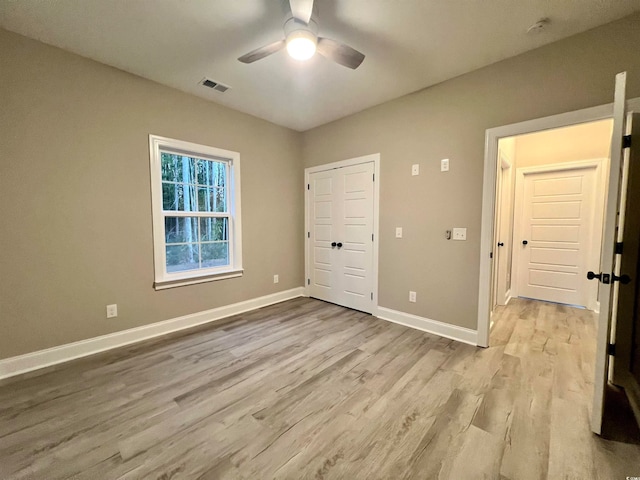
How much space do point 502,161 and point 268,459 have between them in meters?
4.02

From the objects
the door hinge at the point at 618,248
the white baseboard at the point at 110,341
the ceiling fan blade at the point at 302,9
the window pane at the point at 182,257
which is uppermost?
the ceiling fan blade at the point at 302,9

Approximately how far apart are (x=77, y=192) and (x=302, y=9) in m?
2.43

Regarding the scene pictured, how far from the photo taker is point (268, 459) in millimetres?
1353

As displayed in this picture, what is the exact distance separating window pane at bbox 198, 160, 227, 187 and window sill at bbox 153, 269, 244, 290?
116 cm

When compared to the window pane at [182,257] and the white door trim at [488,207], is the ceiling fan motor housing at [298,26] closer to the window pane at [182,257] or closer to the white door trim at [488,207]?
the white door trim at [488,207]

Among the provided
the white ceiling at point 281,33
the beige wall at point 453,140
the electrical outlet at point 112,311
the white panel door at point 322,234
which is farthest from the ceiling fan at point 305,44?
the electrical outlet at point 112,311

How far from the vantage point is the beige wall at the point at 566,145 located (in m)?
3.48

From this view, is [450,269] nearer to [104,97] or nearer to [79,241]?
[79,241]

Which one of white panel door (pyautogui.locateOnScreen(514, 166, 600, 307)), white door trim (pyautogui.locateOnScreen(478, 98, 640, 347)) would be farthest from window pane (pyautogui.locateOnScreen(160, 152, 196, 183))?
white panel door (pyautogui.locateOnScreen(514, 166, 600, 307))

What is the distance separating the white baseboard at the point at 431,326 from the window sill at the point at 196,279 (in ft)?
6.56

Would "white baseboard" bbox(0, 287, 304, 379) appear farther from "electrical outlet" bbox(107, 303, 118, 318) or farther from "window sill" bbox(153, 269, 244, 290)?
"window sill" bbox(153, 269, 244, 290)

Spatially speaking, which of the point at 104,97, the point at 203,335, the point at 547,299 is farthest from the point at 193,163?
the point at 547,299

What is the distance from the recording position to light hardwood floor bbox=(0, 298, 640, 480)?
1.31 m

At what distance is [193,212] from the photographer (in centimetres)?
314
